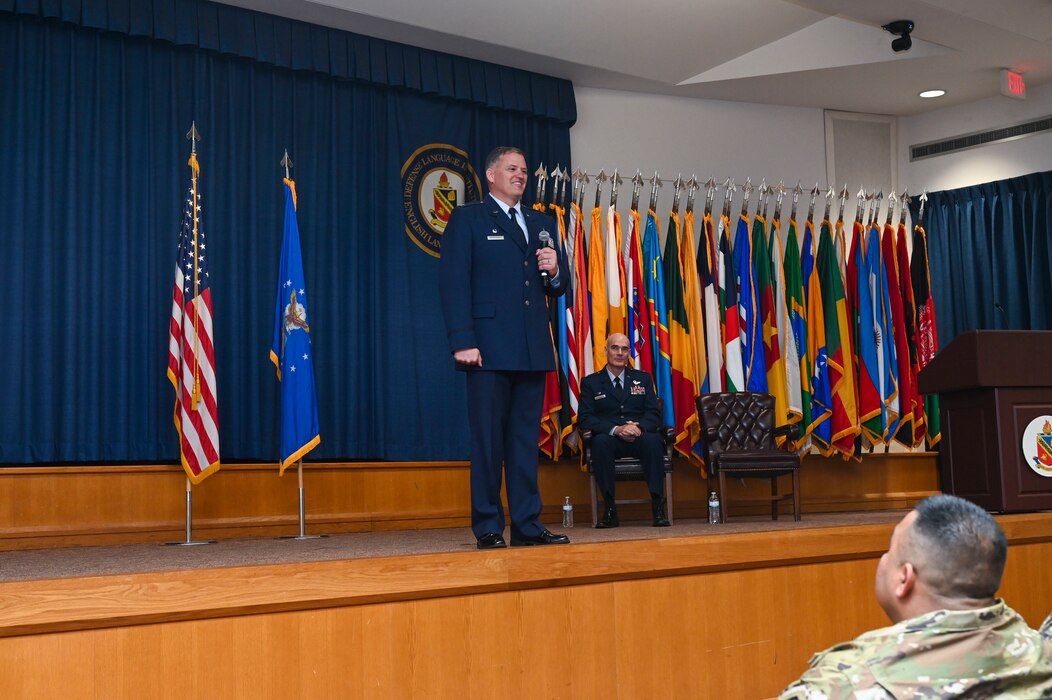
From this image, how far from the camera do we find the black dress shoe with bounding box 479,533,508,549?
3662 millimetres

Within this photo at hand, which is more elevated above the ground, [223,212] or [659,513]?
[223,212]

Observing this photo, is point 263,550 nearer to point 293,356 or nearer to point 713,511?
point 293,356

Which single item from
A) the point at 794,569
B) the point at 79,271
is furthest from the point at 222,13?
the point at 794,569

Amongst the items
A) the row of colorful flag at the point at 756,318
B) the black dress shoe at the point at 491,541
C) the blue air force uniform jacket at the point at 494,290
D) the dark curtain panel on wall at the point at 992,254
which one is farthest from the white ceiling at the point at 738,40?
the black dress shoe at the point at 491,541

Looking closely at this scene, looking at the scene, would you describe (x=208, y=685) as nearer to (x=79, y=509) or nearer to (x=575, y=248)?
(x=79, y=509)

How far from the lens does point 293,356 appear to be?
212 inches

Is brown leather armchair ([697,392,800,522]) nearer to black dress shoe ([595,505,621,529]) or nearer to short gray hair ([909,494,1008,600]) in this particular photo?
black dress shoe ([595,505,621,529])

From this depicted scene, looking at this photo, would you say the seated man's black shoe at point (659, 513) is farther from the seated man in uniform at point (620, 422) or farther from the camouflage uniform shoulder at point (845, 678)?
the camouflage uniform shoulder at point (845, 678)

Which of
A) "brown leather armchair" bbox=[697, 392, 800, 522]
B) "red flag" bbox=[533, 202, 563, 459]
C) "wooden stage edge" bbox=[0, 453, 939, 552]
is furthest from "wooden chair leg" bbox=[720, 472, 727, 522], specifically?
"red flag" bbox=[533, 202, 563, 459]

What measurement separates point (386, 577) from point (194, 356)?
2.41 metres

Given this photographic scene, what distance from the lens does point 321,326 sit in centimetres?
621

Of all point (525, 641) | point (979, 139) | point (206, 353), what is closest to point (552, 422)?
point (206, 353)

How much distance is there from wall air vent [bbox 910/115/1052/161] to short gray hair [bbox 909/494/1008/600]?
23.5 feet

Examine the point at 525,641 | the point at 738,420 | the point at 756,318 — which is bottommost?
the point at 525,641
